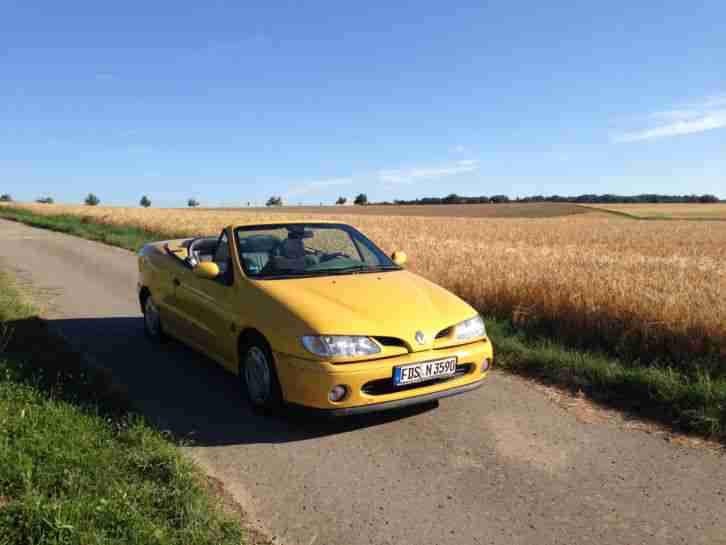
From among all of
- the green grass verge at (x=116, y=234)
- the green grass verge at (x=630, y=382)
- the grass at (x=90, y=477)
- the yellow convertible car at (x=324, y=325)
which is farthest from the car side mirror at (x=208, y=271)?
the green grass verge at (x=116, y=234)

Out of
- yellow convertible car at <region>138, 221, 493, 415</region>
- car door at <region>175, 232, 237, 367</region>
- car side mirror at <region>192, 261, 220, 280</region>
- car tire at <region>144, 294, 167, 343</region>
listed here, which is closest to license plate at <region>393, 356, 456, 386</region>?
yellow convertible car at <region>138, 221, 493, 415</region>

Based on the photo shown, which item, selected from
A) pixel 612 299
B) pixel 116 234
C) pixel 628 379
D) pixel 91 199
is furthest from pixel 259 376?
pixel 91 199

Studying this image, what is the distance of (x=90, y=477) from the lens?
321cm

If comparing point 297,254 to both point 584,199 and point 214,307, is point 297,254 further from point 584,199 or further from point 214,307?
point 584,199

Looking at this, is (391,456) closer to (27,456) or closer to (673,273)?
(27,456)

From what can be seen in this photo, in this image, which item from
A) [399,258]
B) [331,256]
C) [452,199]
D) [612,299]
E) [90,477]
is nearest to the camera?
[90,477]

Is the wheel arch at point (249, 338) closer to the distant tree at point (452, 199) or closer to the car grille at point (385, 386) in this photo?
the car grille at point (385, 386)

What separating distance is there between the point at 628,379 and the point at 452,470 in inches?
94.5

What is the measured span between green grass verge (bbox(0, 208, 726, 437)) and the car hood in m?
1.60

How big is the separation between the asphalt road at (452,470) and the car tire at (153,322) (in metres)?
1.03

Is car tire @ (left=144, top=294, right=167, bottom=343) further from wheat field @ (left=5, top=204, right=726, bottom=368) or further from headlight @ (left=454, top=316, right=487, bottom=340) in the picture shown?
headlight @ (left=454, top=316, right=487, bottom=340)

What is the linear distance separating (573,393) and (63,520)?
4205mm

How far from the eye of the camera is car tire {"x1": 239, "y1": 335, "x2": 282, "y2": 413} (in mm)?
4223

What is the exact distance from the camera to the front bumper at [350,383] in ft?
12.7
